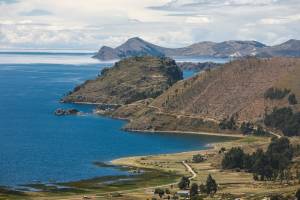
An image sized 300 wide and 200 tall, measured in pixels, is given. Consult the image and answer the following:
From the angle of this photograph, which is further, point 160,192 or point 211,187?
point 211,187

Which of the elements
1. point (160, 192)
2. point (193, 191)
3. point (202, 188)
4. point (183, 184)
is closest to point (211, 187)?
point (202, 188)

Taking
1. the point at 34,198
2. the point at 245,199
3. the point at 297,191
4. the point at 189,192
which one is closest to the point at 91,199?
the point at 34,198

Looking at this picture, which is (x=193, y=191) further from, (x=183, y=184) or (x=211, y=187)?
(x=183, y=184)

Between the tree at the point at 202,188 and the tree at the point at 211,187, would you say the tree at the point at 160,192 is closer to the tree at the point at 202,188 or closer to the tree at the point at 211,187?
the tree at the point at 202,188

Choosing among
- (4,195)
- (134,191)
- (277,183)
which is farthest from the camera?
(277,183)

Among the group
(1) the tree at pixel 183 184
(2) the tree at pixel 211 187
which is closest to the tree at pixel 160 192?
(1) the tree at pixel 183 184

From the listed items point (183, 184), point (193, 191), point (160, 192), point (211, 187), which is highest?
point (211, 187)

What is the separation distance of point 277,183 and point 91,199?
58.9 metres

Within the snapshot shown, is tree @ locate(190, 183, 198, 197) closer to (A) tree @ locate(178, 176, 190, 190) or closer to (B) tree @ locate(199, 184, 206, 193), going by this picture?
(B) tree @ locate(199, 184, 206, 193)

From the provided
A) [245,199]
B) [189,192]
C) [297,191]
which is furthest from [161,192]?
[297,191]

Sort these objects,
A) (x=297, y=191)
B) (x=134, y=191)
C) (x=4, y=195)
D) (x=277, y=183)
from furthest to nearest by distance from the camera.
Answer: (x=277, y=183)
(x=134, y=191)
(x=4, y=195)
(x=297, y=191)

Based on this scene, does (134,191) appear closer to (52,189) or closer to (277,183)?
(52,189)

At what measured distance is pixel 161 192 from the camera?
174 meters

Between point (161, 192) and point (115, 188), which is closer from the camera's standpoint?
point (161, 192)
